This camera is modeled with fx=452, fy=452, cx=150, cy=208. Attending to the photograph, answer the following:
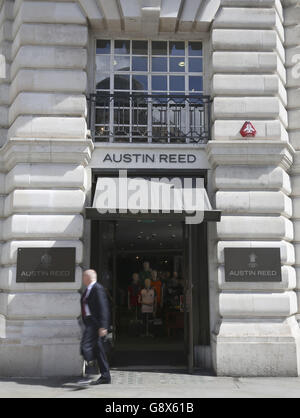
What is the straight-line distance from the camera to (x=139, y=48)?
10.4 metres

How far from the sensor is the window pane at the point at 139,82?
10289 mm

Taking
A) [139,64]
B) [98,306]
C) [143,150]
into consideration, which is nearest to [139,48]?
[139,64]

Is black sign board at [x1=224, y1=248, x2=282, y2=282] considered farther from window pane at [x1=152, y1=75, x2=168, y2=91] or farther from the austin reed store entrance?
window pane at [x1=152, y1=75, x2=168, y2=91]

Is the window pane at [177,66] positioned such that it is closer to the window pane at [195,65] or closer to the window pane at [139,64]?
the window pane at [195,65]

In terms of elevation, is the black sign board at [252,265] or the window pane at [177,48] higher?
the window pane at [177,48]

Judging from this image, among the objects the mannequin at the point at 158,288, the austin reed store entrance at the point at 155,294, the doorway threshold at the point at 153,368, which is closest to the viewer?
the doorway threshold at the point at 153,368

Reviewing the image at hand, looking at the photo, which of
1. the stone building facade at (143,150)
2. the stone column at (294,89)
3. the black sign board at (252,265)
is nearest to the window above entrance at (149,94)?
the stone building facade at (143,150)

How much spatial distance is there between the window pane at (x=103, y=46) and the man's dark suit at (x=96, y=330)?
556 cm

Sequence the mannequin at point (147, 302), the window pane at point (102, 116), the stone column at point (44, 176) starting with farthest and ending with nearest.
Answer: the mannequin at point (147, 302), the window pane at point (102, 116), the stone column at point (44, 176)

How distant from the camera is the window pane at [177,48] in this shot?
1046cm

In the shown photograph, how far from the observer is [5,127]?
989cm

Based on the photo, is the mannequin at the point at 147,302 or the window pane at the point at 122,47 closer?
the window pane at the point at 122,47

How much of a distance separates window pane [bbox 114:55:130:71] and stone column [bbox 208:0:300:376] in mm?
2020

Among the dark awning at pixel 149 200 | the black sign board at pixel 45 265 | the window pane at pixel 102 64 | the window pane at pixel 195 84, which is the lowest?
the black sign board at pixel 45 265
